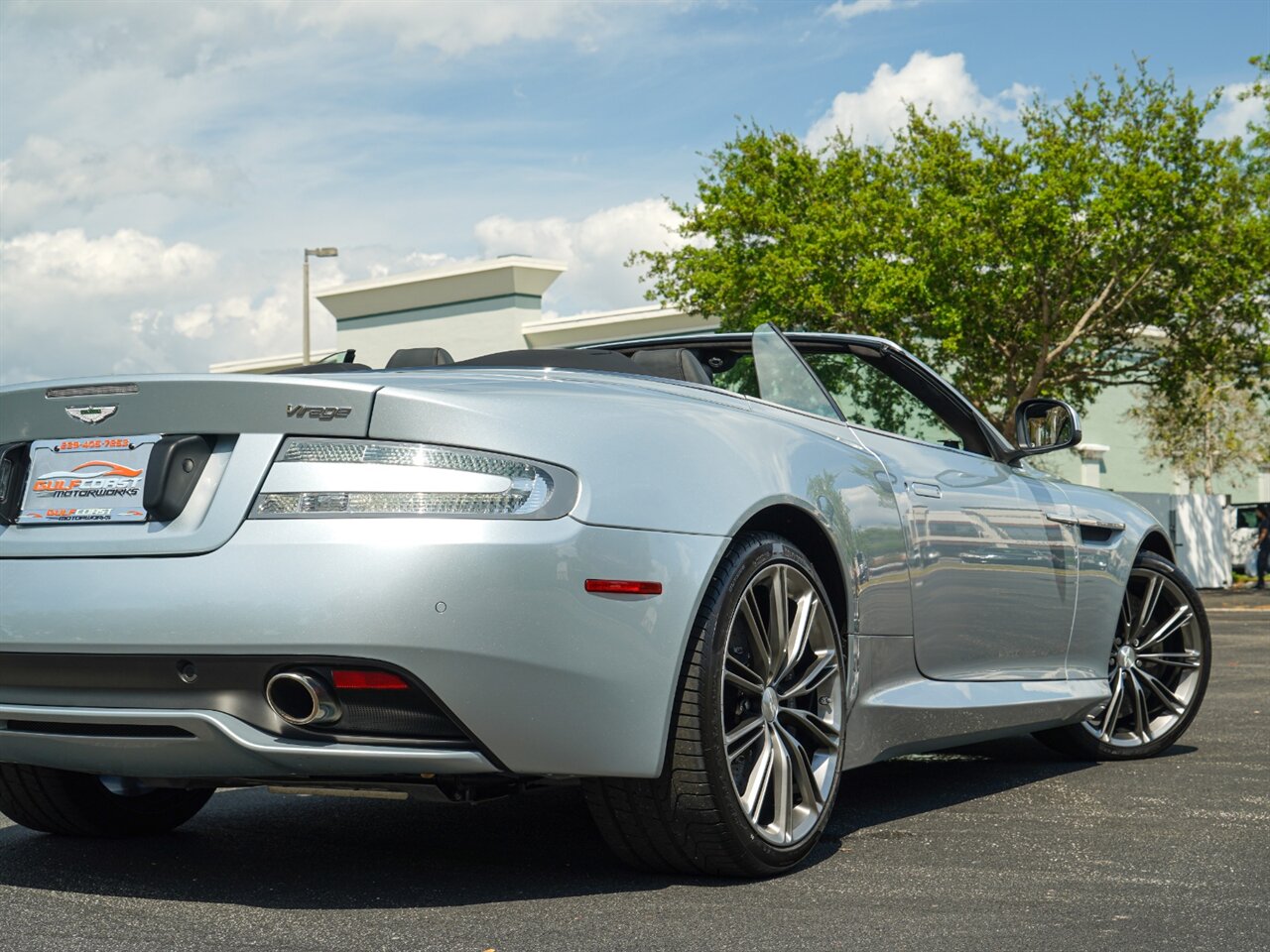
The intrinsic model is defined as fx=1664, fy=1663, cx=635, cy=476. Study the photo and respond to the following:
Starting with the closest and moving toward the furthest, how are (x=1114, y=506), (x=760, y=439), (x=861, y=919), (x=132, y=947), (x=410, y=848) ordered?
(x=132, y=947)
(x=861, y=919)
(x=760, y=439)
(x=410, y=848)
(x=1114, y=506)

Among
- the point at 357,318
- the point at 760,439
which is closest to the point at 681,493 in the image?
the point at 760,439

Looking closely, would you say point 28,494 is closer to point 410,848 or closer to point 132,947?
point 132,947

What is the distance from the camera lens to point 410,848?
14.4ft

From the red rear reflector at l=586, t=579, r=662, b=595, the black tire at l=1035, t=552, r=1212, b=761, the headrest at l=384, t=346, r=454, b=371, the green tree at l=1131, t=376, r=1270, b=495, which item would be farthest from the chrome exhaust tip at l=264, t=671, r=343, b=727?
the green tree at l=1131, t=376, r=1270, b=495

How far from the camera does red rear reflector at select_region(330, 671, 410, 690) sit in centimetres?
335

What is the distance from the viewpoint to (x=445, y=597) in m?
3.30

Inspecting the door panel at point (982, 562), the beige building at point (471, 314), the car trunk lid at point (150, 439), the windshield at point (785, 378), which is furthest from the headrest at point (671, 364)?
the beige building at point (471, 314)

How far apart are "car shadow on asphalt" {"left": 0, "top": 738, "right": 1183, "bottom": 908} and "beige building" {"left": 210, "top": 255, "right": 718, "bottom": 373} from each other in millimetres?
30554

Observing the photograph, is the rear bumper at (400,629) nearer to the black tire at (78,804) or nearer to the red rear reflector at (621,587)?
the red rear reflector at (621,587)

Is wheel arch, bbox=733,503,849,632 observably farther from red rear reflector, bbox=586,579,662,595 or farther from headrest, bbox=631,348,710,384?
headrest, bbox=631,348,710,384

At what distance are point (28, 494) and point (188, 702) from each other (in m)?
0.66

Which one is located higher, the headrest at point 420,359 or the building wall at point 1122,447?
the headrest at point 420,359

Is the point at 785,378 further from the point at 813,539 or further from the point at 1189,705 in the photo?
the point at 1189,705

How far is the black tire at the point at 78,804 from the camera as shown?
14.4 ft
